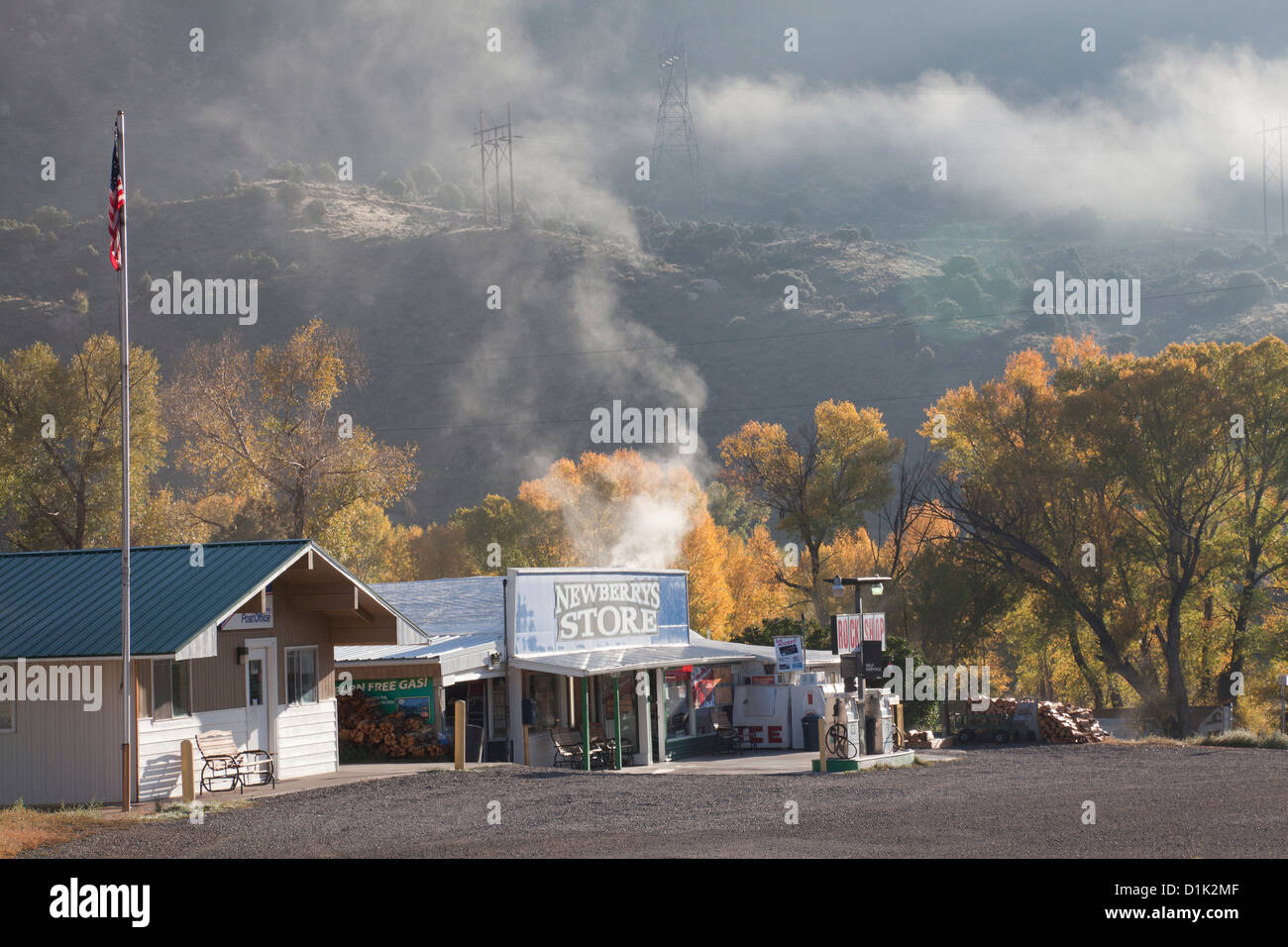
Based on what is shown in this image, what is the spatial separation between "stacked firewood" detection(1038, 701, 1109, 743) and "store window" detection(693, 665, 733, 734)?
9103 millimetres

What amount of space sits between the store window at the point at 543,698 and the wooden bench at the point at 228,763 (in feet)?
23.3

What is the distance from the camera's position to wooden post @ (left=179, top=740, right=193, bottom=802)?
58.3 ft

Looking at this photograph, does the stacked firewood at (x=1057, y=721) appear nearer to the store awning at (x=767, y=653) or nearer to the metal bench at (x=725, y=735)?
the store awning at (x=767, y=653)

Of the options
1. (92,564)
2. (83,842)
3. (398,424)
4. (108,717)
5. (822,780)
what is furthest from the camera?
(398,424)

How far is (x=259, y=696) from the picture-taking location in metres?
21.1

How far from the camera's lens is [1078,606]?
4650 centimetres

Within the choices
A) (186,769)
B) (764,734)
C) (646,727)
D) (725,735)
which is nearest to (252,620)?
(186,769)

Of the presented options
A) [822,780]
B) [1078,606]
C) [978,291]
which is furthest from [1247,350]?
[978,291]

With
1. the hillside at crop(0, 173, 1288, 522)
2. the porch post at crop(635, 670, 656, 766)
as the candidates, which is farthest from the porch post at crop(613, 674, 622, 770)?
Result: the hillside at crop(0, 173, 1288, 522)

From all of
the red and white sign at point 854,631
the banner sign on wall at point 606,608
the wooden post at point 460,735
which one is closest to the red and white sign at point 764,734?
the banner sign on wall at point 606,608

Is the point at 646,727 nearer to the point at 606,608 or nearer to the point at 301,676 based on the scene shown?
the point at 606,608
